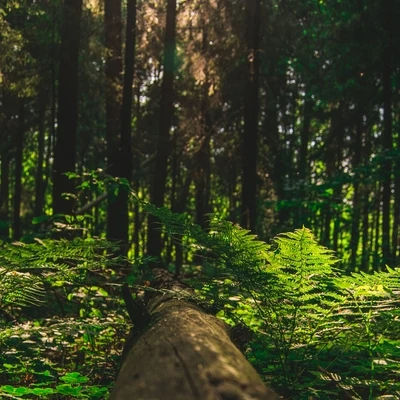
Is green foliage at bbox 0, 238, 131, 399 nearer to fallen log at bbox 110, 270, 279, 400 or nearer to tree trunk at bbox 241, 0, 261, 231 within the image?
fallen log at bbox 110, 270, 279, 400

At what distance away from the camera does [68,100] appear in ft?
32.9

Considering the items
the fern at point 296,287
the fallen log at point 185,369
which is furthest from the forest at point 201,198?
the fallen log at point 185,369

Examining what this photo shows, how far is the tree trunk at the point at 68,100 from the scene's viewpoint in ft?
32.1

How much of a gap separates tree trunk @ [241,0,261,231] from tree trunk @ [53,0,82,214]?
484 cm

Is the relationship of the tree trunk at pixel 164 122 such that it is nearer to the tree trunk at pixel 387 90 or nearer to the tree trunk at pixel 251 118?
the tree trunk at pixel 251 118

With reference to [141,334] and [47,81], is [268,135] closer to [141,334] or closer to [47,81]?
[47,81]

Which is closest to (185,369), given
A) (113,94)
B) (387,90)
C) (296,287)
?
(296,287)

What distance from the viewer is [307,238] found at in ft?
10.0

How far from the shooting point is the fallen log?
6.92 feet

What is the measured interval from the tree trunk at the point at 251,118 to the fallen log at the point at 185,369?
404 inches

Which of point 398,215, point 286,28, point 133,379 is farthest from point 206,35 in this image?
point 133,379

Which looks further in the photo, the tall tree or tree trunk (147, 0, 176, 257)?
tree trunk (147, 0, 176, 257)

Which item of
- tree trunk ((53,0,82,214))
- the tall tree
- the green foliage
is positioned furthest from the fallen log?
the tall tree

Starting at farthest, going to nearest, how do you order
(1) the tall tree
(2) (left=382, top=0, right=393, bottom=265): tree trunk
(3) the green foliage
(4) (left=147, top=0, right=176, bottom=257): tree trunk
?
(4) (left=147, top=0, right=176, bottom=257): tree trunk, (2) (left=382, top=0, right=393, bottom=265): tree trunk, (1) the tall tree, (3) the green foliage
